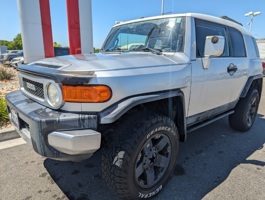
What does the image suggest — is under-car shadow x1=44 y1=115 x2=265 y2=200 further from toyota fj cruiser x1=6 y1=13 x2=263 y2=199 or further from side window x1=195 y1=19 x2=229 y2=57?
side window x1=195 y1=19 x2=229 y2=57

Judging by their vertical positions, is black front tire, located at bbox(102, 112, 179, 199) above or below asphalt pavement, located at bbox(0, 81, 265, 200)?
above

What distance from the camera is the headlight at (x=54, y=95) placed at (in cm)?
191

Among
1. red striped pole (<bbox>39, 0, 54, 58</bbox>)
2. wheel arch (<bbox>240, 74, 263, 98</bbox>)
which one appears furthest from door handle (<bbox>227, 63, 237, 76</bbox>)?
red striped pole (<bbox>39, 0, 54, 58</bbox>)

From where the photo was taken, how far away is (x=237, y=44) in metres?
3.82

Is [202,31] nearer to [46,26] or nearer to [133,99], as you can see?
[133,99]

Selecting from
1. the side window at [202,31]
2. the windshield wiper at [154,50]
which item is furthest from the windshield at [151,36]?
the side window at [202,31]

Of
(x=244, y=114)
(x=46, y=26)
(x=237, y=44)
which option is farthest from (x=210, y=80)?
(x=46, y=26)

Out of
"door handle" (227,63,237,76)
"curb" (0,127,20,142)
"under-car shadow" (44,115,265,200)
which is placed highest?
"door handle" (227,63,237,76)

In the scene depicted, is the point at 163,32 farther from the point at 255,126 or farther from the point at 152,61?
the point at 255,126

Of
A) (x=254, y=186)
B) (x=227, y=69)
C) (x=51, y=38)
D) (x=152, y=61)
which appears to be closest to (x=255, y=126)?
(x=227, y=69)

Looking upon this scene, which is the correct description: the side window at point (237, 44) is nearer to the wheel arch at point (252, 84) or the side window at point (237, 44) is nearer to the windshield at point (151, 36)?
the wheel arch at point (252, 84)

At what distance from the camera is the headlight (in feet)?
6.26

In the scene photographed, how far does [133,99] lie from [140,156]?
0.61 meters

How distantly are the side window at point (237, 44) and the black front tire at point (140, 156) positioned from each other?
215 cm
